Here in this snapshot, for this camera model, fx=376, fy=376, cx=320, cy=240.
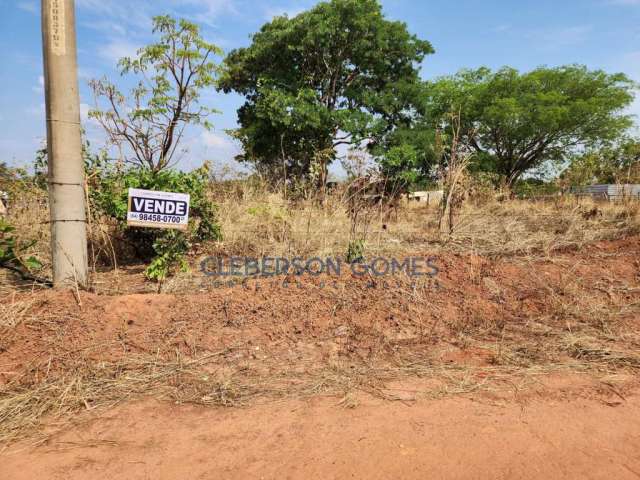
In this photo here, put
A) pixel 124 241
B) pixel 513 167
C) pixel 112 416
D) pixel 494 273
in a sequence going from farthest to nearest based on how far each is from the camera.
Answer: pixel 513 167 < pixel 124 241 < pixel 494 273 < pixel 112 416

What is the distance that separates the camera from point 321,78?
1350cm

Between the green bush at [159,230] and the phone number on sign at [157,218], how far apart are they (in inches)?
12.5

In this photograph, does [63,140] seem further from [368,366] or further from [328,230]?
[328,230]

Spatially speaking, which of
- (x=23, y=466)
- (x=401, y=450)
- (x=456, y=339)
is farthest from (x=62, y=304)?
(x=456, y=339)

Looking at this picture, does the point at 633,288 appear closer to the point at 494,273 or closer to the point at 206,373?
the point at 494,273

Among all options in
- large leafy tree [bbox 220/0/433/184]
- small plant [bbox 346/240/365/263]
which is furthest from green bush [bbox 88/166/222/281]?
large leafy tree [bbox 220/0/433/184]

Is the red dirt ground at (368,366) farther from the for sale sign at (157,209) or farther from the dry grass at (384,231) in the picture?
the dry grass at (384,231)

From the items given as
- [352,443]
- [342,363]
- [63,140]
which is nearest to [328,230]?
[342,363]

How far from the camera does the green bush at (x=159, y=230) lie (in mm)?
3657

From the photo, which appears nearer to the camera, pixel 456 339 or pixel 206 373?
pixel 206 373

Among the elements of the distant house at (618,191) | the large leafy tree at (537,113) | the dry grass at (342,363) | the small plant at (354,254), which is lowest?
the dry grass at (342,363)

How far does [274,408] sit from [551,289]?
10.1 feet

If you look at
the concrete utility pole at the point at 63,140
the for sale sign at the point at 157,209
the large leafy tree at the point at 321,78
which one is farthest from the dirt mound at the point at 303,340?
the large leafy tree at the point at 321,78

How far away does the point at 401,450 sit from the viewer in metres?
1.80
